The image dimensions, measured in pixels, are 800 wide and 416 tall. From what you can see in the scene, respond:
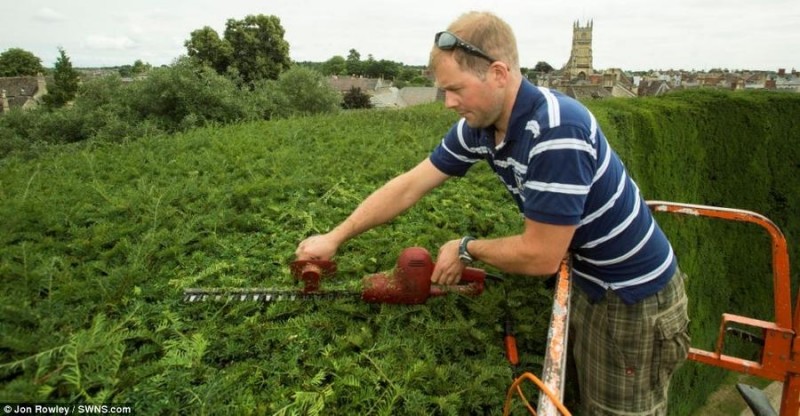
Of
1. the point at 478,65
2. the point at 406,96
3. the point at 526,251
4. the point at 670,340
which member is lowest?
the point at 670,340

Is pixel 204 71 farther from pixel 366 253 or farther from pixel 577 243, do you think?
pixel 577 243

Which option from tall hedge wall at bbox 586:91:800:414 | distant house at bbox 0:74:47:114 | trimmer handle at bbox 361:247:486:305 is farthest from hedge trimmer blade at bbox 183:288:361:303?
distant house at bbox 0:74:47:114

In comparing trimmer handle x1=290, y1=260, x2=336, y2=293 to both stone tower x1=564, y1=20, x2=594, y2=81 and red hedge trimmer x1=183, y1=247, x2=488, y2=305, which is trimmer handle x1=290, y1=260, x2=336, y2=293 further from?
stone tower x1=564, y1=20, x2=594, y2=81

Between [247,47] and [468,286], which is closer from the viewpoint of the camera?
[468,286]

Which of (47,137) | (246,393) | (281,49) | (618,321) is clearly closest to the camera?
(246,393)

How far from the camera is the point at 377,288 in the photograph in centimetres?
250

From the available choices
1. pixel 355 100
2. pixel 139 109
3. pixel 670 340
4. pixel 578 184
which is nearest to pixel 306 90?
pixel 139 109

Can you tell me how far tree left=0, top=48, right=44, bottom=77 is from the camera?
5544 centimetres

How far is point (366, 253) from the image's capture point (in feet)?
10.5

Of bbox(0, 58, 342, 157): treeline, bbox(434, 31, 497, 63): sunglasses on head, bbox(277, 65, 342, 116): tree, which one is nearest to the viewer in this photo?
bbox(434, 31, 497, 63): sunglasses on head

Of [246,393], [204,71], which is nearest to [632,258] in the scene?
[246,393]

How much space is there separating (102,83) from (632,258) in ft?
45.7

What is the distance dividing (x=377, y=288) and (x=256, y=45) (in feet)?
118

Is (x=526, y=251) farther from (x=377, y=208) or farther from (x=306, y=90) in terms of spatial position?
(x=306, y=90)
